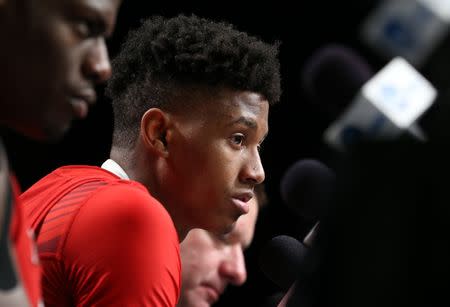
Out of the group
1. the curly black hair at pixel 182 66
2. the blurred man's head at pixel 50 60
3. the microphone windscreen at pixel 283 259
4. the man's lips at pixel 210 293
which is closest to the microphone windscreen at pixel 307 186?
the microphone windscreen at pixel 283 259

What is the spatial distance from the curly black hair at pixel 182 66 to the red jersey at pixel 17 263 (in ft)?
2.70

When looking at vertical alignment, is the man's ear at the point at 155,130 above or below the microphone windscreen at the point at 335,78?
below

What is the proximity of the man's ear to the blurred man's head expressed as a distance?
70 centimetres

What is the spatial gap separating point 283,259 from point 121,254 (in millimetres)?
551

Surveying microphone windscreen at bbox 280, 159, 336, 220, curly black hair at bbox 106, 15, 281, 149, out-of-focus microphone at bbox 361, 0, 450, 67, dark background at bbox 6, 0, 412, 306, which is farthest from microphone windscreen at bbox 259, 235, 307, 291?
dark background at bbox 6, 0, 412, 306

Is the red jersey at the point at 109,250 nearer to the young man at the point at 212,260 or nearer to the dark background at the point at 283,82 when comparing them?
the young man at the point at 212,260

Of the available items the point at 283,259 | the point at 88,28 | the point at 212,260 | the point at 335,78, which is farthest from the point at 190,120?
the point at 212,260

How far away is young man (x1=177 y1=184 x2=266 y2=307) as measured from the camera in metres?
2.89

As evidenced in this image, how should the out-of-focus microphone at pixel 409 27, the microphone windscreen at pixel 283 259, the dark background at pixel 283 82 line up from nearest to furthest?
the out-of-focus microphone at pixel 409 27 < the microphone windscreen at pixel 283 259 < the dark background at pixel 283 82

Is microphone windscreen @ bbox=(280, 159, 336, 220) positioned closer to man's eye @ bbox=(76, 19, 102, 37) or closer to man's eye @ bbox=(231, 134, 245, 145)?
man's eye @ bbox=(231, 134, 245, 145)

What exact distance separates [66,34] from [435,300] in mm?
699

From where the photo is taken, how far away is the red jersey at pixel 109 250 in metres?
1.53

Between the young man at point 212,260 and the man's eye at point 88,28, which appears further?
the young man at point 212,260

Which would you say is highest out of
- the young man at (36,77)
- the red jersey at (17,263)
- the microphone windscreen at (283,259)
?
the young man at (36,77)
